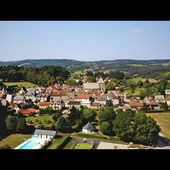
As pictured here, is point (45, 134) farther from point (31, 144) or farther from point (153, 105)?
point (153, 105)

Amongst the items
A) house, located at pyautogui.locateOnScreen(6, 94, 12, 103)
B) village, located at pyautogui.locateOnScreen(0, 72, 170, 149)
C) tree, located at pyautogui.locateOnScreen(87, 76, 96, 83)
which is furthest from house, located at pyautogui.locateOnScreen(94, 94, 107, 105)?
house, located at pyautogui.locateOnScreen(6, 94, 12, 103)

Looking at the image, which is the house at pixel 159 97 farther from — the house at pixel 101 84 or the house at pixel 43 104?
the house at pixel 43 104

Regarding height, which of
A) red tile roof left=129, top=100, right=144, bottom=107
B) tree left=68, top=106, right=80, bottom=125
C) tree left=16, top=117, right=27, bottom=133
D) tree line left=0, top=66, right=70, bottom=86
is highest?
tree line left=0, top=66, right=70, bottom=86

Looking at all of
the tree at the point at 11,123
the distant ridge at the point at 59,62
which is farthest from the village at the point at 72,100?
the distant ridge at the point at 59,62

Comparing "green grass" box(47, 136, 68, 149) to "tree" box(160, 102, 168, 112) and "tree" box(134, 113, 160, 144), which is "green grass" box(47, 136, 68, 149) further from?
"tree" box(160, 102, 168, 112)

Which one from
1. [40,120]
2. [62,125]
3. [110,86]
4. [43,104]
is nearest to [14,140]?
[40,120]
